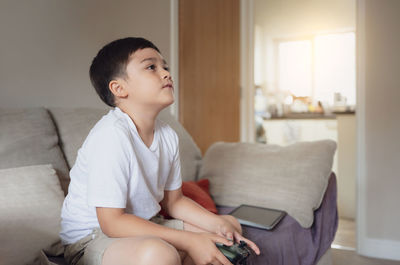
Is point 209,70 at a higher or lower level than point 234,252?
higher

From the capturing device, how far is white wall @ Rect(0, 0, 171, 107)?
160 cm

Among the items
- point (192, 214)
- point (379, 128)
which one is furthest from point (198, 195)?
point (379, 128)

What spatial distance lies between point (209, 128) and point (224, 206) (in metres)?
1.50

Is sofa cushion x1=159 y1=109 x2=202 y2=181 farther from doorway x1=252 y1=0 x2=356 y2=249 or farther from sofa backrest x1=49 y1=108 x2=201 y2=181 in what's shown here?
doorway x1=252 y1=0 x2=356 y2=249

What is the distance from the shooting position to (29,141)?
1.28m

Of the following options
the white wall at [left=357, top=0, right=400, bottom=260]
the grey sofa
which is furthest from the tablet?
the white wall at [left=357, top=0, right=400, bottom=260]

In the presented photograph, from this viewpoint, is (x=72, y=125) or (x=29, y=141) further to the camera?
(x=72, y=125)

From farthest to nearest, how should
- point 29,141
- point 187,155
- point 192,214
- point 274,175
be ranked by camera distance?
point 187,155
point 274,175
point 29,141
point 192,214

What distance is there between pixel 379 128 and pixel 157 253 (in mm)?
2178

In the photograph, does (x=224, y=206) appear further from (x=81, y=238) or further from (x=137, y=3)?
(x=137, y=3)

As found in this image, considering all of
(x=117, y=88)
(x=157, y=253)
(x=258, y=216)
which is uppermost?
(x=117, y=88)

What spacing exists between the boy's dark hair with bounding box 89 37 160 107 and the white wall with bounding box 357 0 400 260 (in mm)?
1935

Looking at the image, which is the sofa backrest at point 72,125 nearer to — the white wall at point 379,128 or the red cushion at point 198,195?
the red cushion at point 198,195

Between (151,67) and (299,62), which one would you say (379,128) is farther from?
(299,62)
